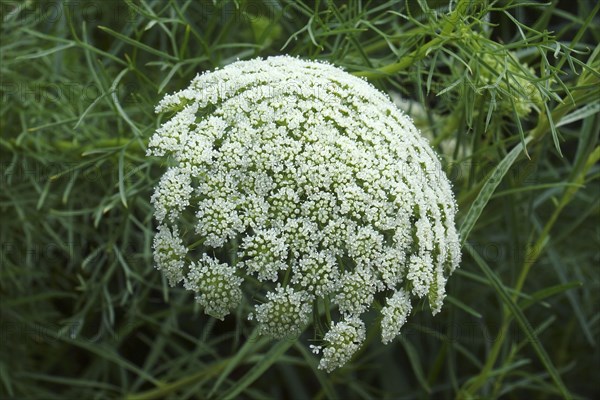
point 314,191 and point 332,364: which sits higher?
point 314,191

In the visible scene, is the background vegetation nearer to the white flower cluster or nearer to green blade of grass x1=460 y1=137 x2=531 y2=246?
green blade of grass x1=460 y1=137 x2=531 y2=246

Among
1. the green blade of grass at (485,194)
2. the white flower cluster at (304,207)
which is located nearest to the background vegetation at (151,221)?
the green blade of grass at (485,194)

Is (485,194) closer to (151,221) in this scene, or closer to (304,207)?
(304,207)

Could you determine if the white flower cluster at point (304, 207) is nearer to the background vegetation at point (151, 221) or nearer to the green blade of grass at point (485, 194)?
the green blade of grass at point (485, 194)

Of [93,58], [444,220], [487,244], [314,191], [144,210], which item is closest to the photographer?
[314,191]

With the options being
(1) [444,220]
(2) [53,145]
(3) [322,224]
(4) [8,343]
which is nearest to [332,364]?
(3) [322,224]

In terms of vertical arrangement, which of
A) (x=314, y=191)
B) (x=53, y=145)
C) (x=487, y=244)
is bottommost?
(x=487, y=244)

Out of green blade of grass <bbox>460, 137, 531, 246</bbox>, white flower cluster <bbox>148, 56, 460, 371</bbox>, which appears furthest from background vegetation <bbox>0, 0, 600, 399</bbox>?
white flower cluster <bbox>148, 56, 460, 371</bbox>

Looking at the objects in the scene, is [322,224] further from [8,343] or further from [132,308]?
[8,343]
